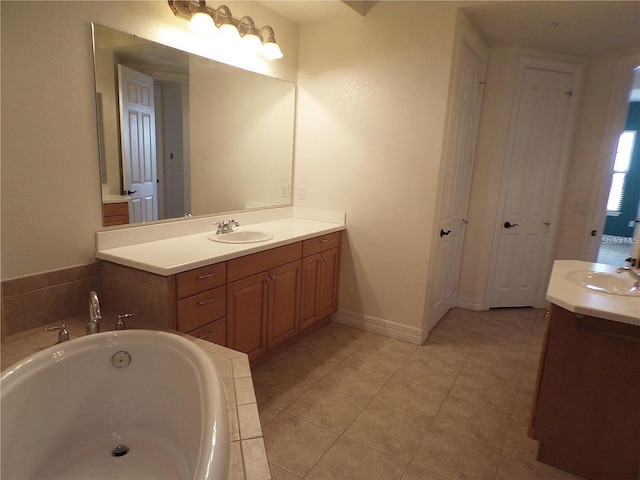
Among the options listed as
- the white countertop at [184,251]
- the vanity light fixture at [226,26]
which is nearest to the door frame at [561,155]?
the white countertop at [184,251]

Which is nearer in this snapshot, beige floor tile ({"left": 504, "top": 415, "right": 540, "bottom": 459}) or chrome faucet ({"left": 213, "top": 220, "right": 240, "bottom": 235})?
beige floor tile ({"left": 504, "top": 415, "right": 540, "bottom": 459})

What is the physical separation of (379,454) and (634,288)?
1409mm

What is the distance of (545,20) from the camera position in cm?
256

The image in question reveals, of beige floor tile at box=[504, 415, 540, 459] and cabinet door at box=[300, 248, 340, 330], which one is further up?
cabinet door at box=[300, 248, 340, 330]

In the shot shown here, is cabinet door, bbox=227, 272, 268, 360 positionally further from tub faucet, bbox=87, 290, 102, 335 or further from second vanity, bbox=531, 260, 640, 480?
second vanity, bbox=531, 260, 640, 480

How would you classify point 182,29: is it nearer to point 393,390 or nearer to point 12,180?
point 12,180

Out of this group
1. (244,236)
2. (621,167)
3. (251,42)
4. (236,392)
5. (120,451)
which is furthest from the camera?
(621,167)

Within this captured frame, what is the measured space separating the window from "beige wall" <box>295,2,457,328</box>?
575cm

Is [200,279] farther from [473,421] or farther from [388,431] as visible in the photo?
[473,421]

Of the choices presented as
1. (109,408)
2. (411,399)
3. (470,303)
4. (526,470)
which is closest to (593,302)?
(526,470)

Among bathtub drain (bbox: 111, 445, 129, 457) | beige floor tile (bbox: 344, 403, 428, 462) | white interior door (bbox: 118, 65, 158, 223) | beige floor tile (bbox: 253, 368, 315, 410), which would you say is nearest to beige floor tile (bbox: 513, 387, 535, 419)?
beige floor tile (bbox: 344, 403, 428, 462)

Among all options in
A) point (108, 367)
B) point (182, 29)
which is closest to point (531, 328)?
point (108, 367)

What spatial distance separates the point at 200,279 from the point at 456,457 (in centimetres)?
147

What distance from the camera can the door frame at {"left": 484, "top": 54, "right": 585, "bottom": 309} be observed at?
3.26 m
